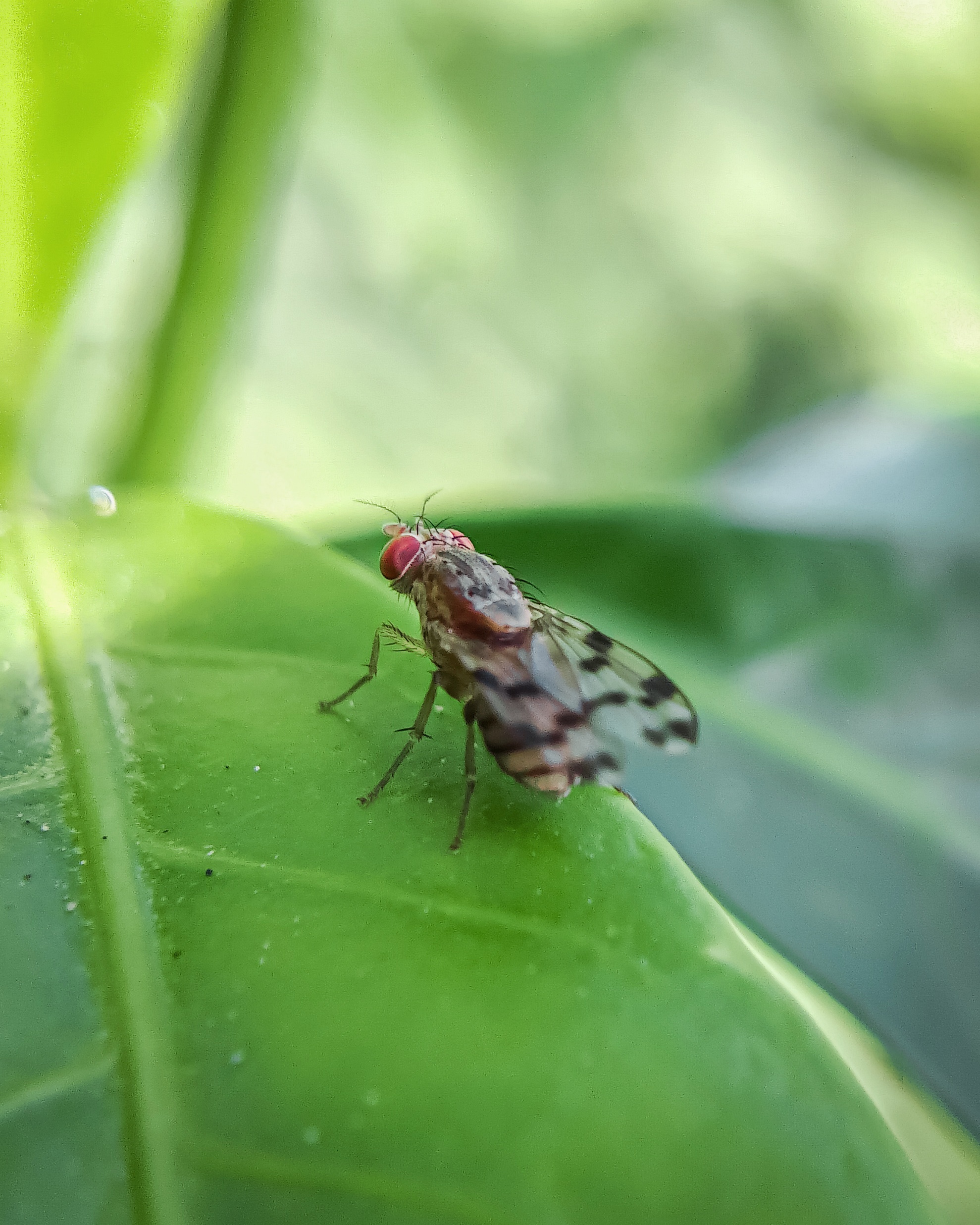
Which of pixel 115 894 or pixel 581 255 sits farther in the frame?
pixel 581 255

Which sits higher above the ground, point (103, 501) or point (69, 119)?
point (69, 119)

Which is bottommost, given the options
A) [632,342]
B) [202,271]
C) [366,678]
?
[366,678]

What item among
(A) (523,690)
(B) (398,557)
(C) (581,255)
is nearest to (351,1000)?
(A) (523,690)

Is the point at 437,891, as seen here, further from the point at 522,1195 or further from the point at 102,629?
the point at 102,629

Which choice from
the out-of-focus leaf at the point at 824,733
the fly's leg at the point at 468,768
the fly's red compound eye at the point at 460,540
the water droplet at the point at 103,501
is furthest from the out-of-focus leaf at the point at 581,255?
the fly's leg at the point at 468,768

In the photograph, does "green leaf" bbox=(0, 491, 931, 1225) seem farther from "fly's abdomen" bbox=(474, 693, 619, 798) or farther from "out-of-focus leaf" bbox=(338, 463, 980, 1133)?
"out-of-focus leaf" bbox=(338, 463, 980, 1133)

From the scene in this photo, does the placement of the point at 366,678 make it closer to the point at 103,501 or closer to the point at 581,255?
the point at 103,501

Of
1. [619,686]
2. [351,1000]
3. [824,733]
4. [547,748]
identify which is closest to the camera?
[351,1000]
